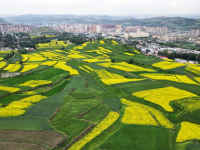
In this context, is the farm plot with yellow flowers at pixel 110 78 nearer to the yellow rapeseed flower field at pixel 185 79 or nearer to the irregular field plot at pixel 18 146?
the yellow rapeseed flower field at pixel 185 79

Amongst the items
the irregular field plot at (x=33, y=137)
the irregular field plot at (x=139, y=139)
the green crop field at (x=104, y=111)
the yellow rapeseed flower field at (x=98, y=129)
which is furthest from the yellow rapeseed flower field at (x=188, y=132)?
the irregular field plot at (x=33, y=137)

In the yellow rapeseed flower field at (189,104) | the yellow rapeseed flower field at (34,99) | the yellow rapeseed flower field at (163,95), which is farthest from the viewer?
the yellow rapeseed flower field at (34,99)

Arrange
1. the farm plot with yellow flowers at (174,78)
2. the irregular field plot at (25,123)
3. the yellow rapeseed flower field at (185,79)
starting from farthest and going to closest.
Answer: the farm plot with yellow flowers at (174,78) < the yellow rapeseed flower field at (185,79) < the irregular field plot at (25,123)

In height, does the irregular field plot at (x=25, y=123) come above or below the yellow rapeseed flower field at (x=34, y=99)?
below

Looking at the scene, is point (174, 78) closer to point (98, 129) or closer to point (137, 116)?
point (137, 116)

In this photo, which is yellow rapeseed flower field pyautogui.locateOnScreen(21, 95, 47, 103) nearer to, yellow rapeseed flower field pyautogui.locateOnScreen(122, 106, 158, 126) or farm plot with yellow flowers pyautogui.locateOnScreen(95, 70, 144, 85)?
farm plot with yellow flowers pyautogui.locateOnScreen(95, 70, 144, 85)

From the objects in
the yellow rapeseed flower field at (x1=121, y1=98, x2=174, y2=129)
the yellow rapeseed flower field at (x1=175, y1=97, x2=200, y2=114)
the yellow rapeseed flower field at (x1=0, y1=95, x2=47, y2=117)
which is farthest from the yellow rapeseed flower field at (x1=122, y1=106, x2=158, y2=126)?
the yellow rapeseed flower field at (x1=0, y1=95, x2=47, y2=117)

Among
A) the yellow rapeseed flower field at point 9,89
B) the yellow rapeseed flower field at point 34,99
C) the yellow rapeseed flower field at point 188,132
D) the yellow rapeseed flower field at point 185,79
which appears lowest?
the yellow rapeseed flower field at point 188,132
